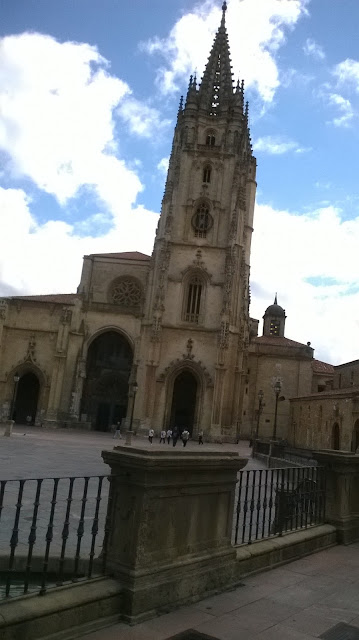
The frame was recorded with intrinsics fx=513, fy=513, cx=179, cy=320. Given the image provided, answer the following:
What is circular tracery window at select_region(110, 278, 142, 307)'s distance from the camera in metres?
43.6

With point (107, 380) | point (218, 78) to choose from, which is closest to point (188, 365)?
point (107, 380)

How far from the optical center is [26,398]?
41.1 metres

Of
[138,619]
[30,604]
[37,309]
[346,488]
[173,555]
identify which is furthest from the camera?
[37,309]

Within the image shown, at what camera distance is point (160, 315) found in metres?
37.2

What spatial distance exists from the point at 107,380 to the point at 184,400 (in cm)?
639

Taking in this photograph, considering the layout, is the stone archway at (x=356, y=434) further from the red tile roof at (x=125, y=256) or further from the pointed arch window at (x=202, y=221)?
the red tile roof at (x=125, y=256)

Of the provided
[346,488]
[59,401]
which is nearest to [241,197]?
[59,401]

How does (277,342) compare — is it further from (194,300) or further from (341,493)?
(341,493)

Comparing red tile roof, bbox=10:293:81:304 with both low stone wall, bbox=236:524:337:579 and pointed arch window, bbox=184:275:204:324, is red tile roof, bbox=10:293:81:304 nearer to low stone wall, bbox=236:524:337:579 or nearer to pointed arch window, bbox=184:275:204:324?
pointed arch window, bbox=184:275:204:324

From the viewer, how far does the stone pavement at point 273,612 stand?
368 centimetres

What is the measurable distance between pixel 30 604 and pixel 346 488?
16.9 ft

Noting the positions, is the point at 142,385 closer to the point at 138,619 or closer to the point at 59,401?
the point at 59,401

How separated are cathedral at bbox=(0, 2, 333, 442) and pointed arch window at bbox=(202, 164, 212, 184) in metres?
0.08

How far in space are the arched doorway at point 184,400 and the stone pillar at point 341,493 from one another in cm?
3145
